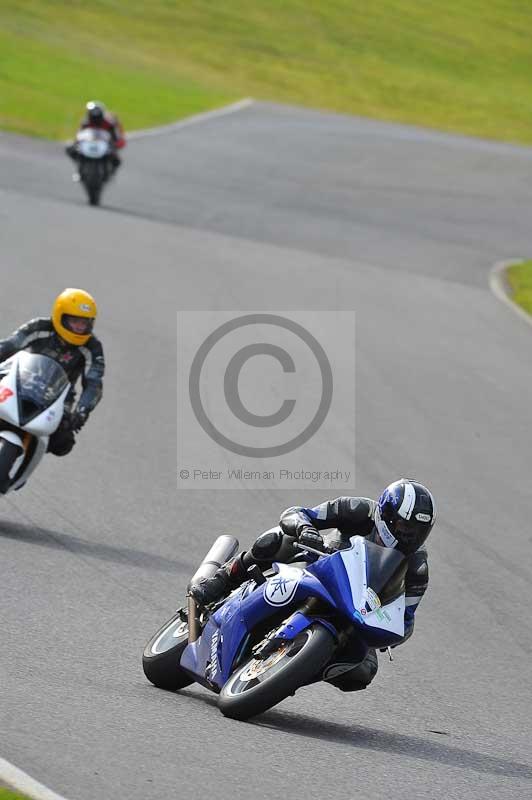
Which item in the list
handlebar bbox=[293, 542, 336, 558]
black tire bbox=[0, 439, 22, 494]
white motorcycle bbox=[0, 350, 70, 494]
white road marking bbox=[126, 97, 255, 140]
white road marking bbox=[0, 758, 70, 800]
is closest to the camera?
white road marking bbox=[0, 758, 70, 800]

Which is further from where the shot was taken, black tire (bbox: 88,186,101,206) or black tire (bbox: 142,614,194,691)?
black tire (bbox: 88,186,101,206)

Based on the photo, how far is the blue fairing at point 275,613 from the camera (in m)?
6.42

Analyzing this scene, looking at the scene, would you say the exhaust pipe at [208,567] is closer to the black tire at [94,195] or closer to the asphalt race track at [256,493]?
the asphalt race track at [256,493]

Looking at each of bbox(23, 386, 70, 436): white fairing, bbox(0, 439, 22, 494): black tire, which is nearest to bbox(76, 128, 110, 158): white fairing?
bbox(23, 386, 70, 436): white fairing

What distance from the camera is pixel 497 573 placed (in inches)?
425

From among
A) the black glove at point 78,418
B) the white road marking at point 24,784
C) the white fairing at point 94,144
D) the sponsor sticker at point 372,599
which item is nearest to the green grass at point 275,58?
the white fairing at point 94,144

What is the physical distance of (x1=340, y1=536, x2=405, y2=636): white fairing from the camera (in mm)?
6441

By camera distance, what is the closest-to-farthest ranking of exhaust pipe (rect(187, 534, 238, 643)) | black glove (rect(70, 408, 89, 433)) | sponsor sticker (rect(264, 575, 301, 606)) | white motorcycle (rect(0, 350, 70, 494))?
→ sponsor sticker (rect(264, 575, 301, 606)) < exhaust pipe (rect(187, 534, 238, 643)) < white motorcycle (rect(0, 350, 70, 494)) < black glove (rect(70, 408, 89, 433))

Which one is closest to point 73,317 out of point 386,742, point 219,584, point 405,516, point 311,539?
point 219,584

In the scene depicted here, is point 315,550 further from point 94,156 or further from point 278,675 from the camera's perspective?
point 94,156

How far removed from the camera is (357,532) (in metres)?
7.01

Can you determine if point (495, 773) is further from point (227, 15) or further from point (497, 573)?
point (227, 15)

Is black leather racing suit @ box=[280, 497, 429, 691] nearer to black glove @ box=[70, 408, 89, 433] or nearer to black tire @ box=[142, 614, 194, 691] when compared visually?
black tire @ box=[142, 614, 194, 691]

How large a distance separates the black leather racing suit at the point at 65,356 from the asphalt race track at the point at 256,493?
2.07ft
